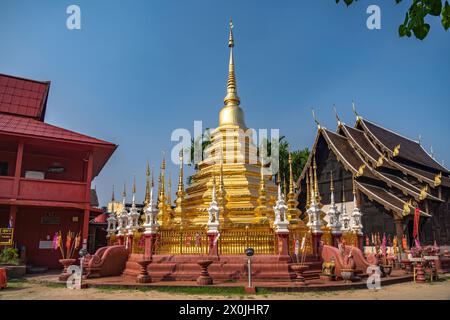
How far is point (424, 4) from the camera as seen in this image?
4.71 metres

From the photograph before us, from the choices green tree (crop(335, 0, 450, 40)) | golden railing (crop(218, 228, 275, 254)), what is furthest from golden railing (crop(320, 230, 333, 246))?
green tree (crop(335, 0, 450, 40))

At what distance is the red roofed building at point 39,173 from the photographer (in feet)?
61.6

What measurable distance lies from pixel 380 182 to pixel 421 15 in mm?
24963

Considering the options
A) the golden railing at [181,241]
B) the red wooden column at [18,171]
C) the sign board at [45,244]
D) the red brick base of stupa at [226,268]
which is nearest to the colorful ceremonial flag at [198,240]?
the golden railing at [181,241]

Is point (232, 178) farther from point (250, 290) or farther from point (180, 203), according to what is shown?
point (250, 290)

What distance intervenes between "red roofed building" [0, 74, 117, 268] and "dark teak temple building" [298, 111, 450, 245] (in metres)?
14.5

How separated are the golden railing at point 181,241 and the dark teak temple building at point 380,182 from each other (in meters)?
14.2

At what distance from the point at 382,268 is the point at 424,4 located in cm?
1321

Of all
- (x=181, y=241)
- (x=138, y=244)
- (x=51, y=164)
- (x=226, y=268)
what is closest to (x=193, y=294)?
(x=226, y=268)

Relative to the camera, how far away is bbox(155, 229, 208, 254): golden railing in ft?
44.5

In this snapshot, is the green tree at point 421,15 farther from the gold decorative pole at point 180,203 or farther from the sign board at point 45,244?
the sign board at point 45,244

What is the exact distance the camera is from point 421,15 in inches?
183
